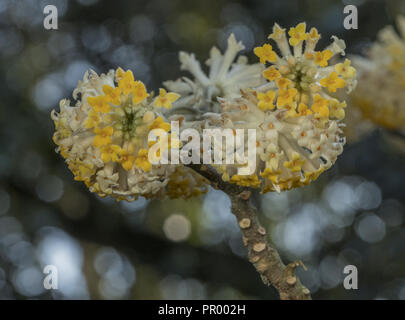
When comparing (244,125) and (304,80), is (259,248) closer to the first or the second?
(244,125)

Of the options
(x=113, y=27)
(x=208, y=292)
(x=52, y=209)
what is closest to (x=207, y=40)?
(x=113, y=27)

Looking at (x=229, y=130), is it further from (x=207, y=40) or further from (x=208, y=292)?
(x=208, y=292)

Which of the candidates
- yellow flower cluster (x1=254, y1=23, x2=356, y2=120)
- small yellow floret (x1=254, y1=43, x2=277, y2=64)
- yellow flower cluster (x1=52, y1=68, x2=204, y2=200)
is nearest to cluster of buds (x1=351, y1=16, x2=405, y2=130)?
yellow flower cluster (x1=254, y1=23, x2=356, y2=120)

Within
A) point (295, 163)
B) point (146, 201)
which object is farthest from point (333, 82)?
point (146, 201)

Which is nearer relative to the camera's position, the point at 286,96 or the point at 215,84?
the point at 286,96

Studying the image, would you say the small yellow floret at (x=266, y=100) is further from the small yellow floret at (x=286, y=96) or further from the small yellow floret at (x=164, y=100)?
the small yellow floret at (x=164, y=100)

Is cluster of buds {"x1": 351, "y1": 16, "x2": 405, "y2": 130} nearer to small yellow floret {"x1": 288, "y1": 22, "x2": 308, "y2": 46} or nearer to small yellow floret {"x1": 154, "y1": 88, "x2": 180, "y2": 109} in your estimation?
small yellow floret {"x1": 288, "y1": 22, "x2": 308, "y2": 46}

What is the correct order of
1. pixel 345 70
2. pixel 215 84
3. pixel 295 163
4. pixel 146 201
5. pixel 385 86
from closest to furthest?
1. pixel 295 163
2. pixel 345 70
3. pixel 215 84
4. pixel 385 86
5. pixel 146 201
